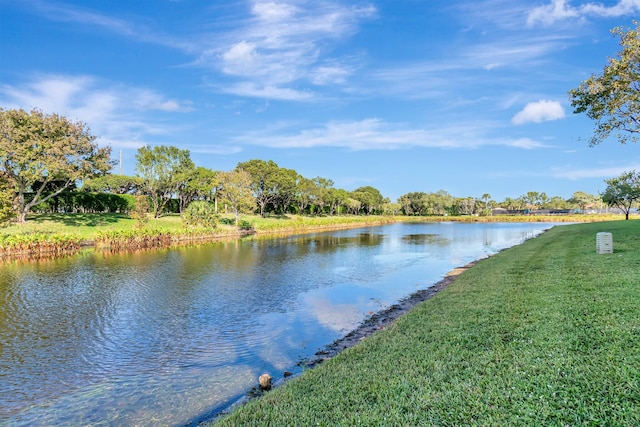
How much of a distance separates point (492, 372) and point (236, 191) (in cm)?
4758

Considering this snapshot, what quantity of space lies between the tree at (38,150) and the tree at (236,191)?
53.8 feet

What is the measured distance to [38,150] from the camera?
33531mm

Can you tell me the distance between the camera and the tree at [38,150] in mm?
32344

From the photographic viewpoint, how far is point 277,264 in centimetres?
2417

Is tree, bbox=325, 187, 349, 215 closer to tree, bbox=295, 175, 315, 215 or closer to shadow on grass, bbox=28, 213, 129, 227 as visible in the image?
tree, bbox=295, 175, 315, 215

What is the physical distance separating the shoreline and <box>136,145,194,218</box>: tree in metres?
43.7

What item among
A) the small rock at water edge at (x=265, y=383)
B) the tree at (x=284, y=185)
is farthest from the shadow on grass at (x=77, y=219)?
the small rock at water edge at (x=265, y=383)

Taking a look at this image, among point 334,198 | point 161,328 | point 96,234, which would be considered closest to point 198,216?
point 96,234

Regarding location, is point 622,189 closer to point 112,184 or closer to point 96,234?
point 96,234

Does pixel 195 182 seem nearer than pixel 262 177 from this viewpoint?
Yes

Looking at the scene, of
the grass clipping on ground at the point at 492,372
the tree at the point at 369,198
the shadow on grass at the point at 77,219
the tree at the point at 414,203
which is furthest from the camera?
the tree at the point at 414,203

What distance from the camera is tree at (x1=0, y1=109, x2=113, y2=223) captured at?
3234 centimetres

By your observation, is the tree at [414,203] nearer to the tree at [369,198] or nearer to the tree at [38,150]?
the tree at [369,198]

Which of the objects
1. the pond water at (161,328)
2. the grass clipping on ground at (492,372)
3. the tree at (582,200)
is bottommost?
the pond water at (161,328)
